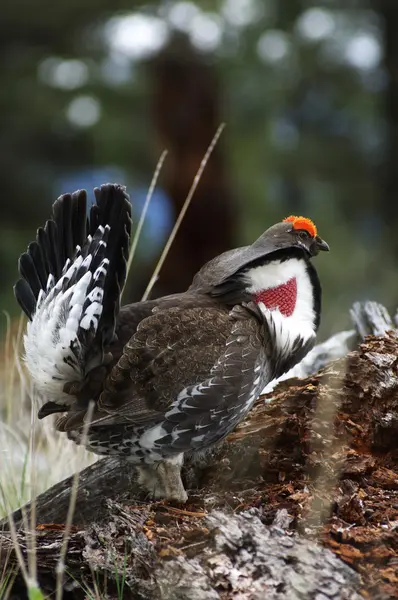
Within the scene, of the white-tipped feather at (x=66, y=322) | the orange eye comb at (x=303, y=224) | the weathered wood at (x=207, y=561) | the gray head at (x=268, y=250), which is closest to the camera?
the weathered wood at (x=207, y=561)

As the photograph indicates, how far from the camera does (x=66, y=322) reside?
2910 millimetres

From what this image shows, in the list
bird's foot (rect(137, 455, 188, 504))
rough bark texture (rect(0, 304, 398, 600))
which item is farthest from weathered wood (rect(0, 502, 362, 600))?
bird's foot (rect(137, 455, 188, 504))

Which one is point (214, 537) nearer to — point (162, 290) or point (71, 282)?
point (71, 282)

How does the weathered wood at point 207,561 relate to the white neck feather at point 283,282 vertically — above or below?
below

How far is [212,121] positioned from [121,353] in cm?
763

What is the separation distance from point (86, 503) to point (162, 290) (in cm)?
691

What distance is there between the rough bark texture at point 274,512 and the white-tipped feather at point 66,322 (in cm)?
48

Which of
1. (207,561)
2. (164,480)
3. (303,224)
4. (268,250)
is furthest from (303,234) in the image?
(207,561)

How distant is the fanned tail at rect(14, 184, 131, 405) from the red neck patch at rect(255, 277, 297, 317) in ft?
1.99

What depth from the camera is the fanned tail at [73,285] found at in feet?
9.59

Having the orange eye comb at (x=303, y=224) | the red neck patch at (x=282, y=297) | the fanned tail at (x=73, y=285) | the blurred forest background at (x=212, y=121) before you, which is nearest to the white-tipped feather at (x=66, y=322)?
the fanned tail at (x=73, y=285)

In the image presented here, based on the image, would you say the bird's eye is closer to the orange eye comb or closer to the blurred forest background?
the orange eye comb

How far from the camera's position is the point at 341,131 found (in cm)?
1241

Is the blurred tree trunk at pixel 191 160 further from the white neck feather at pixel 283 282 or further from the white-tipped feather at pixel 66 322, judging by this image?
the white-tipped feather at pixel 66 322
